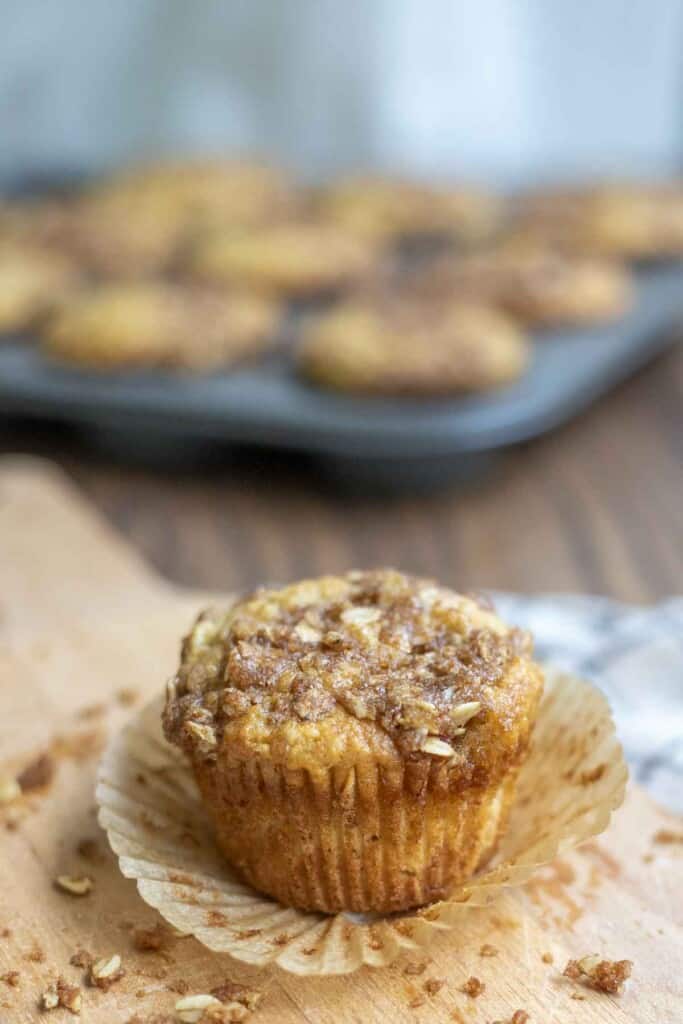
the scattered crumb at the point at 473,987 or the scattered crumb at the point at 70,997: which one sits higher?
the scattered crumb at the point at 473,987

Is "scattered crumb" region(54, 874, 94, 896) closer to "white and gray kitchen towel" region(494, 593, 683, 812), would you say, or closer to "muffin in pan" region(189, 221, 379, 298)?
"white and gray kitchen towel" region(494, 593, 683, 812)

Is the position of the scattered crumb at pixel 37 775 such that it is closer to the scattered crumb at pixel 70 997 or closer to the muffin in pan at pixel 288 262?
the scattered crumb at pixel 70 997

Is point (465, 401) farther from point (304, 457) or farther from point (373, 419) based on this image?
point (304, 457)

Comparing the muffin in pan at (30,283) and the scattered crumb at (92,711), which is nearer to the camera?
the scattered crumb at (92,711)

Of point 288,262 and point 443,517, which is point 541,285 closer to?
point 288,262

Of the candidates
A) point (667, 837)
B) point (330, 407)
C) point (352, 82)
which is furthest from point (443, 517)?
point (352, 82)

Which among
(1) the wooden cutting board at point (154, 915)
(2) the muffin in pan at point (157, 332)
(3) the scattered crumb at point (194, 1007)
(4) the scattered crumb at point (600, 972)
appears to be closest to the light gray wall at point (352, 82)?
(2) the muffin in pan at point (157, 332)

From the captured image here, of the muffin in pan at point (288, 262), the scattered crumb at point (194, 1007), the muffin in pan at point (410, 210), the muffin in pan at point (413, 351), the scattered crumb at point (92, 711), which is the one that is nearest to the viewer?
the scattered crumb at point (194, 1007)

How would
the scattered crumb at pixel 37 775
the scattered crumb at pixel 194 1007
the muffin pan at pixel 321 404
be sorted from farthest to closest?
the muffin pan at pixel 321 404, the scattered crumb at pixel 37 775, the scattered crumb at pixel 194 1007

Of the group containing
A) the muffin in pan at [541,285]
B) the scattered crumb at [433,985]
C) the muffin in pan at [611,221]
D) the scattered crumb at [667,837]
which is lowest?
the scattered crumb at [433,985]
